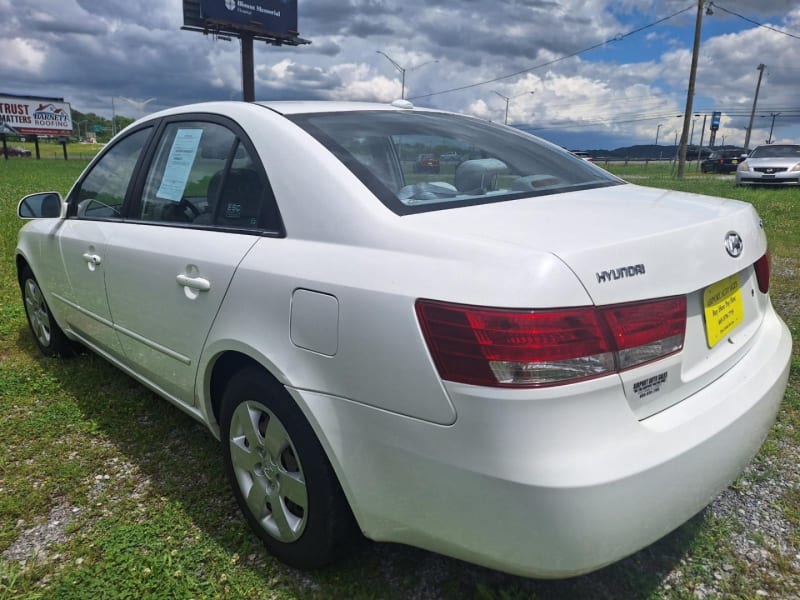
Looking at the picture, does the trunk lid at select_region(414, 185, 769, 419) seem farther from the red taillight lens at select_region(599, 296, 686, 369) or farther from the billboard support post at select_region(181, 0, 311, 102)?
the billboard support post at select_region(181, 0, 311, 102)

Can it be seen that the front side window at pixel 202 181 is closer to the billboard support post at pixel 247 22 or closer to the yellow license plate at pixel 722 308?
the yellow license plate at pixel 722 308

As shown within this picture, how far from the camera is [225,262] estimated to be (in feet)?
7.33

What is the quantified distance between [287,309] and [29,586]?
140 centimetres

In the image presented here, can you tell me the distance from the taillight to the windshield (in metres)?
20.1

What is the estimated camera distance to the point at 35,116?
5766cm


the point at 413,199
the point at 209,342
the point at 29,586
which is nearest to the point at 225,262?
the point at 209,342

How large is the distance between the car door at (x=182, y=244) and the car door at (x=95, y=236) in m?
0.16

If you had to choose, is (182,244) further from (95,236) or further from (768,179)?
(768,179)

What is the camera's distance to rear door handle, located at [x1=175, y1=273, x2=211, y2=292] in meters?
2.29

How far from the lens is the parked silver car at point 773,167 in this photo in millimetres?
17125

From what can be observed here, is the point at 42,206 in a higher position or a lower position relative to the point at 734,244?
lower

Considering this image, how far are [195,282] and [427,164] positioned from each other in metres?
1.00

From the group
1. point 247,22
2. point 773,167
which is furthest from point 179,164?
point 247,22

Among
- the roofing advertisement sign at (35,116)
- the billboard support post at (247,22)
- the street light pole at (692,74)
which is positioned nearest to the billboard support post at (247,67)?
the billboard support post at (247,22)
